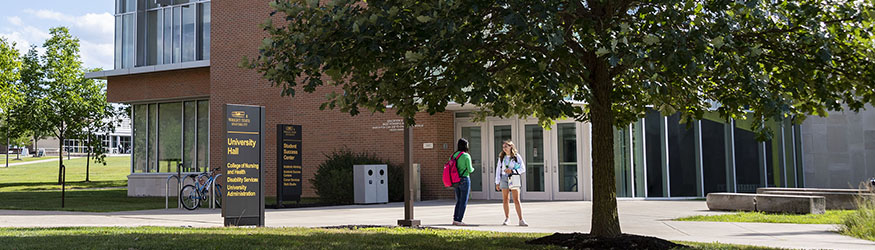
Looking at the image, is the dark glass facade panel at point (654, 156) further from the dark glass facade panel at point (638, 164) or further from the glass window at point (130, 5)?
the glass window at point (130, 5)

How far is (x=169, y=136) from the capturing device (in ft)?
101

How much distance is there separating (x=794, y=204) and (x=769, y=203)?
21.2 inches

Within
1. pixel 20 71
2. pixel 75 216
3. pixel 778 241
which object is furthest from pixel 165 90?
pixel 778 241

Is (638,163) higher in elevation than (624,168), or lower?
higher

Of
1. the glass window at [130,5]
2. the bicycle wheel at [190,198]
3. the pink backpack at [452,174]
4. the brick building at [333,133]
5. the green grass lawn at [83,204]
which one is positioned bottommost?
the green grass lawn at [83,204]

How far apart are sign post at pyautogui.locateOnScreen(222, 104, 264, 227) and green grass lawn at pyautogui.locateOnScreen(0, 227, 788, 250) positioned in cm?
85

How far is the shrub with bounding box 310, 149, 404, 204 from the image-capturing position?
73.6ft

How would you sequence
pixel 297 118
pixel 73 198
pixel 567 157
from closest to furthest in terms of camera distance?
1. pixel 567 157
2. pixel 73 198
3. pixel 297 118

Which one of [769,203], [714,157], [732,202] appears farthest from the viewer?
[714,157]

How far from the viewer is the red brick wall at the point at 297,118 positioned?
2433 cm

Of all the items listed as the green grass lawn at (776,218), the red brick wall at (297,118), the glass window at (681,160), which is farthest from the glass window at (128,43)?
the green grass lawn at (776,218)

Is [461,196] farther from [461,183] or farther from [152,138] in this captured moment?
[152,138]

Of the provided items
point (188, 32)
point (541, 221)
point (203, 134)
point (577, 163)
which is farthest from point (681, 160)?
point (188, 32)

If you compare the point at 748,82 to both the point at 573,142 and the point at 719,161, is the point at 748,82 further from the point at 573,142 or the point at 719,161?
the point at 719,161
